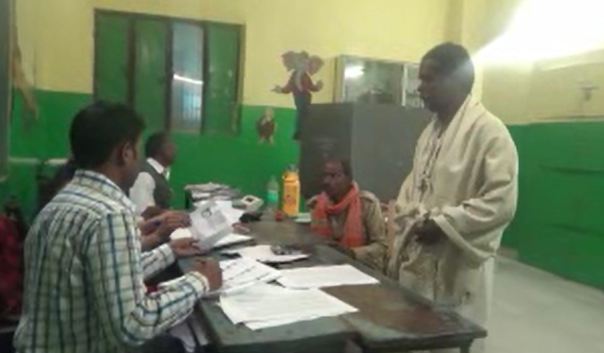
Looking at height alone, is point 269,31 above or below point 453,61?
above

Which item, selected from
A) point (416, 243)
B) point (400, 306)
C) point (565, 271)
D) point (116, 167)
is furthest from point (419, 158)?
point (565, 271)

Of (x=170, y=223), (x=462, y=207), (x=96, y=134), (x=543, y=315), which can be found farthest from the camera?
(x=543, y=315)

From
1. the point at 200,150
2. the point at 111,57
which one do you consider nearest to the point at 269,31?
the point at 200,150

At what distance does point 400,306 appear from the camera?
1376mm

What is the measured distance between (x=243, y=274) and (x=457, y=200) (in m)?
0.71

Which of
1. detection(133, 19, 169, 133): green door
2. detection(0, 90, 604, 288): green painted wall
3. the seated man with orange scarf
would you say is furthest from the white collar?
the seated man with orange scarf

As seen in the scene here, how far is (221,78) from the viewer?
4777 mm

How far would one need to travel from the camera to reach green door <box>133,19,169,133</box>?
4562 millimetres

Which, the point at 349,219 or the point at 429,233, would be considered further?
the point at 349,219

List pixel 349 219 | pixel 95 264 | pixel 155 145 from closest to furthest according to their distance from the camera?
1. pixel 95 264
2. pixel 349 219
3. pixel 155 145

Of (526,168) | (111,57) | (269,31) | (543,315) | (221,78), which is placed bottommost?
(543,315)

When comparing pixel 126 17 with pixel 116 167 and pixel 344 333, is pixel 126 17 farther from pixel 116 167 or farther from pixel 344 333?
pixel 344 333

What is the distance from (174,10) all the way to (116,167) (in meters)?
3.73

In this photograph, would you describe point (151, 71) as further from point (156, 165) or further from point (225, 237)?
point (225, 237)
